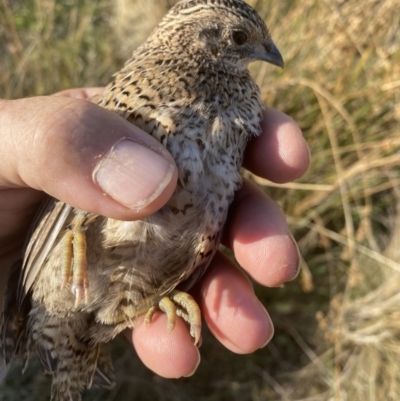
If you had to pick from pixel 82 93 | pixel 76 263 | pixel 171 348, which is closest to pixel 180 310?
pixel 171 348

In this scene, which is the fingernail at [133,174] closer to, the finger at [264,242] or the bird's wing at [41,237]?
the bird's wing at [41,237]

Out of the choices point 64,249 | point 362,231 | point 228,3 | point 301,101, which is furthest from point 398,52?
point 64,249

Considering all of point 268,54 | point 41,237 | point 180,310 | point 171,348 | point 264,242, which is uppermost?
point 268,54

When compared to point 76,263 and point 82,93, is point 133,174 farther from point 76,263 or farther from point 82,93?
point 82,93

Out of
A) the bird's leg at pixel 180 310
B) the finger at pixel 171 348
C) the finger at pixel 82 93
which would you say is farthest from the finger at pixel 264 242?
the finger at pixel 82 93

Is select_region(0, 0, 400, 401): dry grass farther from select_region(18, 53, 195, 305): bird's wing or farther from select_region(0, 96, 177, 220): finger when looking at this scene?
select_region(0, 96, 177, 220): finger

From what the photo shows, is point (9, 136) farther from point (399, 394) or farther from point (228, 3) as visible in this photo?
point (399, 394)
